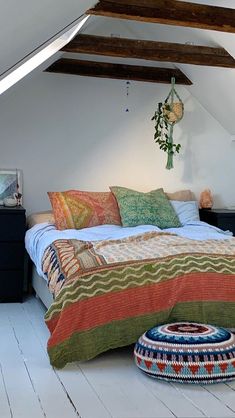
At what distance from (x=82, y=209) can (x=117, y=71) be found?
5.06 ft

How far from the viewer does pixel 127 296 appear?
3010mm

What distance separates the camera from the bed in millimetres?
2928

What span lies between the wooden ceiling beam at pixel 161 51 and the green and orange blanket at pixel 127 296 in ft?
6.02

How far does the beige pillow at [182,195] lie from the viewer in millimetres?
5230

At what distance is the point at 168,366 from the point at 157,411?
1.02ft

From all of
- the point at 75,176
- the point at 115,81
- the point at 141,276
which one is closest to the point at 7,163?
the point at 75,176

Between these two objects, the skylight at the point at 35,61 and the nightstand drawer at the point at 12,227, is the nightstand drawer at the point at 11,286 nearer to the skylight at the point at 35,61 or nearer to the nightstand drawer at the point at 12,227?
the nightstand drawer at the point at 12,227

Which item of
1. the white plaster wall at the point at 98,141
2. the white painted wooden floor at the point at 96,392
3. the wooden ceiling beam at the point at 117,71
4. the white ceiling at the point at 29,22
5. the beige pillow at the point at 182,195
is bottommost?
the white painted wooden floor at the point at 96,392

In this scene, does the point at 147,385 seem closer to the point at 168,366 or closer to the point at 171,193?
the point at 168,366

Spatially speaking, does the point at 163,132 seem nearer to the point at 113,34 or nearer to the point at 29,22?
the point at 113,34

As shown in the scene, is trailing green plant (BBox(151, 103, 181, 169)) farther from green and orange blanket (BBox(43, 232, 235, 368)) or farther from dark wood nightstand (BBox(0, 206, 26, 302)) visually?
green and orange blanket (BBox(43, 232, 235, 368))

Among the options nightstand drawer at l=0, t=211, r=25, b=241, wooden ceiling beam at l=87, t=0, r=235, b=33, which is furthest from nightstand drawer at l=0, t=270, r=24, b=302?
wooden ceiling beam at l=87, t=0, r=235, b=33

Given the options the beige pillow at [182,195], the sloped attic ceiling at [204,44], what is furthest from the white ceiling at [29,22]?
the beige pillow at [182,195]

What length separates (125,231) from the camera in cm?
431
